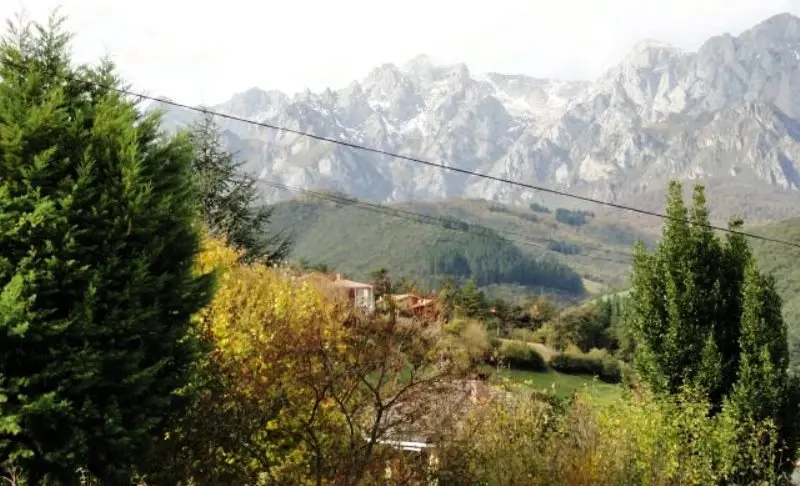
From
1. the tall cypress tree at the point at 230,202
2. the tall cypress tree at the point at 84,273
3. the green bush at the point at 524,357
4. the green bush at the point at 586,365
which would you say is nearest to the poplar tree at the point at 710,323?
the tall cypress tree at the point at 84,273

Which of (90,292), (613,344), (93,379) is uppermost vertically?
(90,292)

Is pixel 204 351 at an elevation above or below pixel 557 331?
above

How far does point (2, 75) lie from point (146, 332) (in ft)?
9.92

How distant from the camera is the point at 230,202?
25.6 meters

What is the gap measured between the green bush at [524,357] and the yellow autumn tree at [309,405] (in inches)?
1746

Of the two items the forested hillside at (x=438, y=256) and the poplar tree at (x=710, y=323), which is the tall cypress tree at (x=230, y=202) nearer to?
the poplar tree at (x=710, y=323)

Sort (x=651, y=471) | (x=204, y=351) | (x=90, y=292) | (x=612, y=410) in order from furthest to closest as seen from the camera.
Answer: (x=612, y=410) < (x=651, y=471) < (x=204, y=351) < (x=90, y=292)

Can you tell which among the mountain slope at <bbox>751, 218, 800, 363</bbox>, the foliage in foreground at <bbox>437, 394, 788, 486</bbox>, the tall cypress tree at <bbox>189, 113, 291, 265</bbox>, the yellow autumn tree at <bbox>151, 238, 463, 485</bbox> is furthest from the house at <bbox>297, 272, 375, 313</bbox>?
the mountain slope at <bbox>751, 218, 800, 363</bbox>

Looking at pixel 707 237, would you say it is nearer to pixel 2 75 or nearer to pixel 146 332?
pixel 146 332

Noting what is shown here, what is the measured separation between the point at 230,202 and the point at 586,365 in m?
40.8

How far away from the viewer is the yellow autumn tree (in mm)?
8008

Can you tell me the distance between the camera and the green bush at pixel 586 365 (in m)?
57.3

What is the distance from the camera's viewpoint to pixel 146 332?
7.23m

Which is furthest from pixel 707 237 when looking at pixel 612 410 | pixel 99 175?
pixel 99 175
